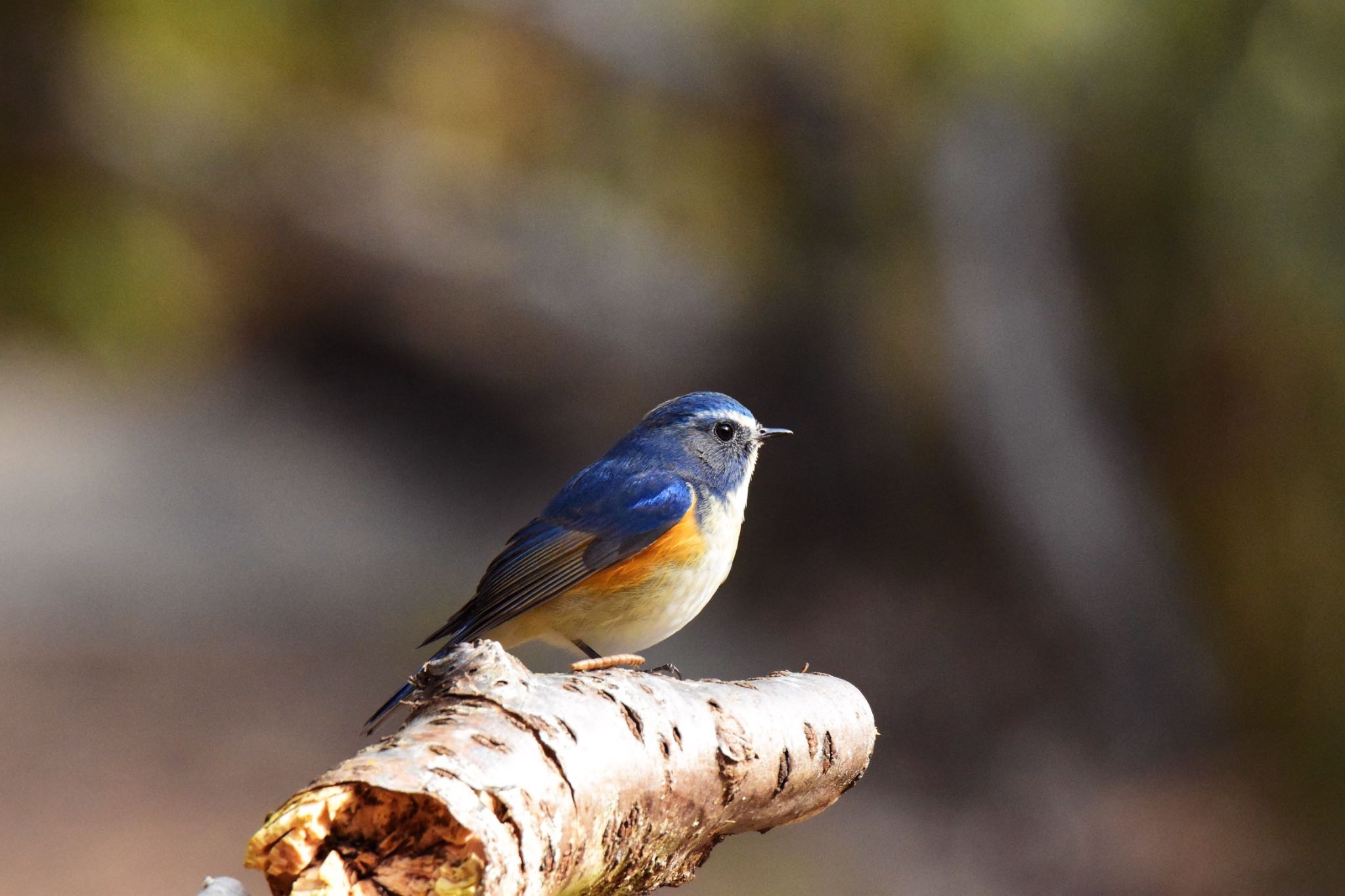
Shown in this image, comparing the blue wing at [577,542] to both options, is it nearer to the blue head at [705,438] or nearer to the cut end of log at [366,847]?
the blue head at [705,438]

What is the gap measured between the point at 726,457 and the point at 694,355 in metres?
6.28

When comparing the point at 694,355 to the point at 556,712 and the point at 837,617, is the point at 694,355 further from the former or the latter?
the point at 556,712

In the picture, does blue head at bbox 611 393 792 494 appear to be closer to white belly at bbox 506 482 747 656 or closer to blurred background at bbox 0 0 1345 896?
white belly at bbox 506 482 747 656

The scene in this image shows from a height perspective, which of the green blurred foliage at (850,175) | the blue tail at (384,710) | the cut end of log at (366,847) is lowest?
the cut end of log at (366,847)

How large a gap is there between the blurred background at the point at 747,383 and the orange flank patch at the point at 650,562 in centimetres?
248

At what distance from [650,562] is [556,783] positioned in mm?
1365

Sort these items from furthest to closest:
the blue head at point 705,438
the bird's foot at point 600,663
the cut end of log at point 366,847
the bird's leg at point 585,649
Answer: the blue head at point 705,438 < the bird's leg at point 585,649 < the bird's foot at point 600,663 < the cut end of log at point 366,847

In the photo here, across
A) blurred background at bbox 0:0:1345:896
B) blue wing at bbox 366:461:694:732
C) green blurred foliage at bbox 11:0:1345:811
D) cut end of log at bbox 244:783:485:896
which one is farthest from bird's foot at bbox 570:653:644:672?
green blurred foliage at bbox 11:0:1345:811

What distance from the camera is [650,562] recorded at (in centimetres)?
274

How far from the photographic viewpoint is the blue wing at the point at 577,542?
9.06 ft

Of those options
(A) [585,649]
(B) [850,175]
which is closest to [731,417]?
(A) [585,649]

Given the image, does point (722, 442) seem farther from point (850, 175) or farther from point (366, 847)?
point (850, 175)

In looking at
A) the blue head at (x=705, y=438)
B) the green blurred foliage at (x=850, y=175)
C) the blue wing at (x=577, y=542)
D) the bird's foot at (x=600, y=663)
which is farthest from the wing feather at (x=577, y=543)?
the green blurred foliage at (x=850, y=175)

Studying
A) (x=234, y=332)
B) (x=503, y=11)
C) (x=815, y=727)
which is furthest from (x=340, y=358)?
(x=815, y=727)
